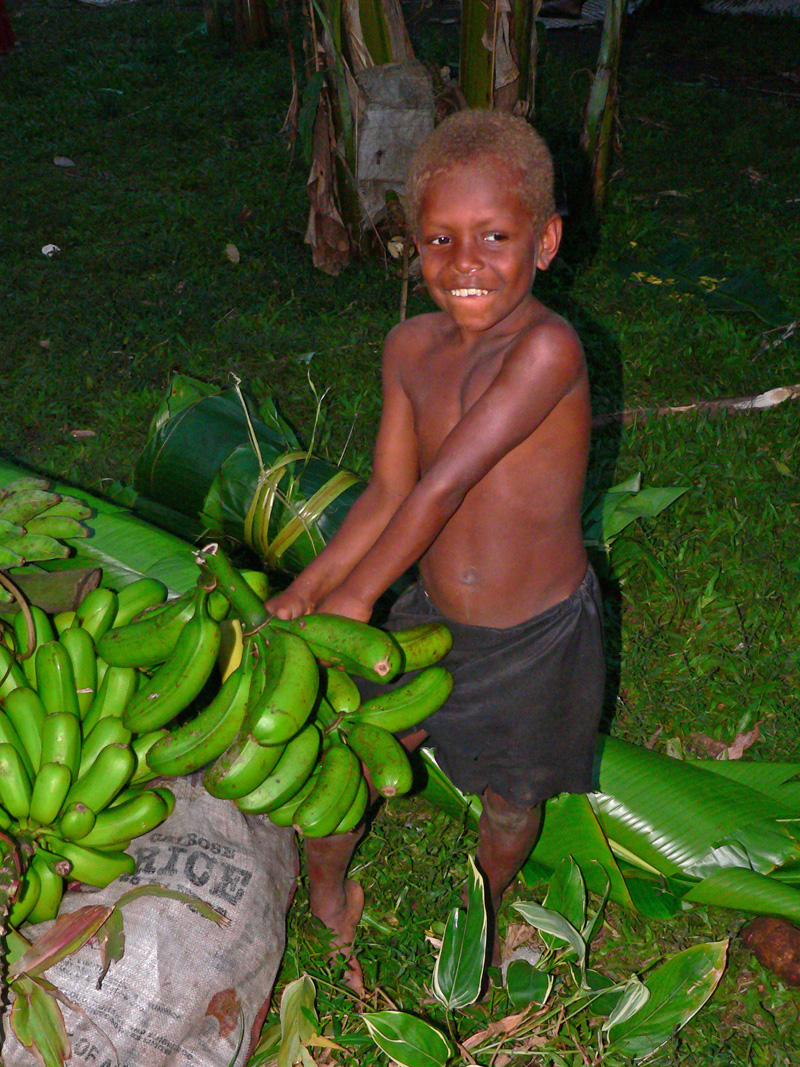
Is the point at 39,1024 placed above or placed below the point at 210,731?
below

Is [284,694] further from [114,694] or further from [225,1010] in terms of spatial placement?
[225,1010]

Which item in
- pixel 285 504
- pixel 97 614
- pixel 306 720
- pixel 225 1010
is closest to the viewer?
pixel 306 720

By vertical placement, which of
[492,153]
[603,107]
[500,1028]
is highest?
[492,153]

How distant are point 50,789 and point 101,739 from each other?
15 cm

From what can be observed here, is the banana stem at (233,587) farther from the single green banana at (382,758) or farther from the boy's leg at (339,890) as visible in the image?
the boy's leg at (339,890)

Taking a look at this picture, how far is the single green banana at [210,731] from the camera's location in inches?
66.7

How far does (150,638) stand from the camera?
1783 millimetres

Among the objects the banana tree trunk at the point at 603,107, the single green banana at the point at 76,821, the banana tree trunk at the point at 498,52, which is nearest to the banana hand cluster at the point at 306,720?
the single green banana at the point at 76,821

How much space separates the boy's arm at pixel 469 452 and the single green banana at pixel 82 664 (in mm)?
572

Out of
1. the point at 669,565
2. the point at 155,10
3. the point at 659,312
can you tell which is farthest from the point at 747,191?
the point at 155,10

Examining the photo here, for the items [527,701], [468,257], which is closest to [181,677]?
[527,701]

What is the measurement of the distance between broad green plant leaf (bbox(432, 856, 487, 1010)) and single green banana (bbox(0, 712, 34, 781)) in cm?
94

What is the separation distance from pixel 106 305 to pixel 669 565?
3.54m

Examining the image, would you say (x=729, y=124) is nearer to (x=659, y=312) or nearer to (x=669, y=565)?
(x=659, y=312)
